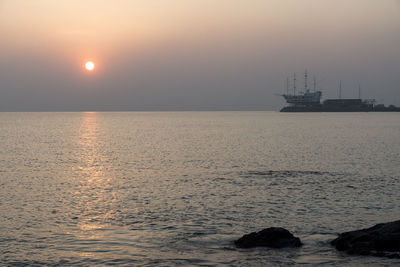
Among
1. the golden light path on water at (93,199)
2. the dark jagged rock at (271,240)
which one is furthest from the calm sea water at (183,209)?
the dark jagged rock at (271,240)

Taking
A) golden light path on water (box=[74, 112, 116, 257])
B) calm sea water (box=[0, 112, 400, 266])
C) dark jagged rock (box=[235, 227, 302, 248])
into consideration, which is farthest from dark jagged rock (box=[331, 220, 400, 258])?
golden light path on water (box=[74, 112, 116, 257])

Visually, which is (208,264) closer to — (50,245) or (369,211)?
(50,245)

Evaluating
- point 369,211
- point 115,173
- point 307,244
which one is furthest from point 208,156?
point 307,244

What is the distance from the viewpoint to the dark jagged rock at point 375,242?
1510cm

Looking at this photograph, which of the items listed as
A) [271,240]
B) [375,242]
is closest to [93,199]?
[271,240]

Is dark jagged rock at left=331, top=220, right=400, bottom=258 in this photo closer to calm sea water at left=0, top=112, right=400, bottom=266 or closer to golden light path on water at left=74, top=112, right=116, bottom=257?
calm sea water at left=0, top=112, right=400, bottom=266

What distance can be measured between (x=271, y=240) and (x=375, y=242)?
10.9 ft

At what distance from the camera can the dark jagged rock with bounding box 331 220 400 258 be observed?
595 inches

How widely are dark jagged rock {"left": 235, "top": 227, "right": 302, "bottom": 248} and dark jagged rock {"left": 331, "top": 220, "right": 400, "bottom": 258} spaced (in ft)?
5.07

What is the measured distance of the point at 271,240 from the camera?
16281 millimetres

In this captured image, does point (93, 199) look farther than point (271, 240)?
Yes

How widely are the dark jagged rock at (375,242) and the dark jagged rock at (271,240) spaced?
60.8 inches

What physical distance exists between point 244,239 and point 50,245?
6823mm

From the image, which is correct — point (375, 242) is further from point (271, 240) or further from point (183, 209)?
point (183, 209)
